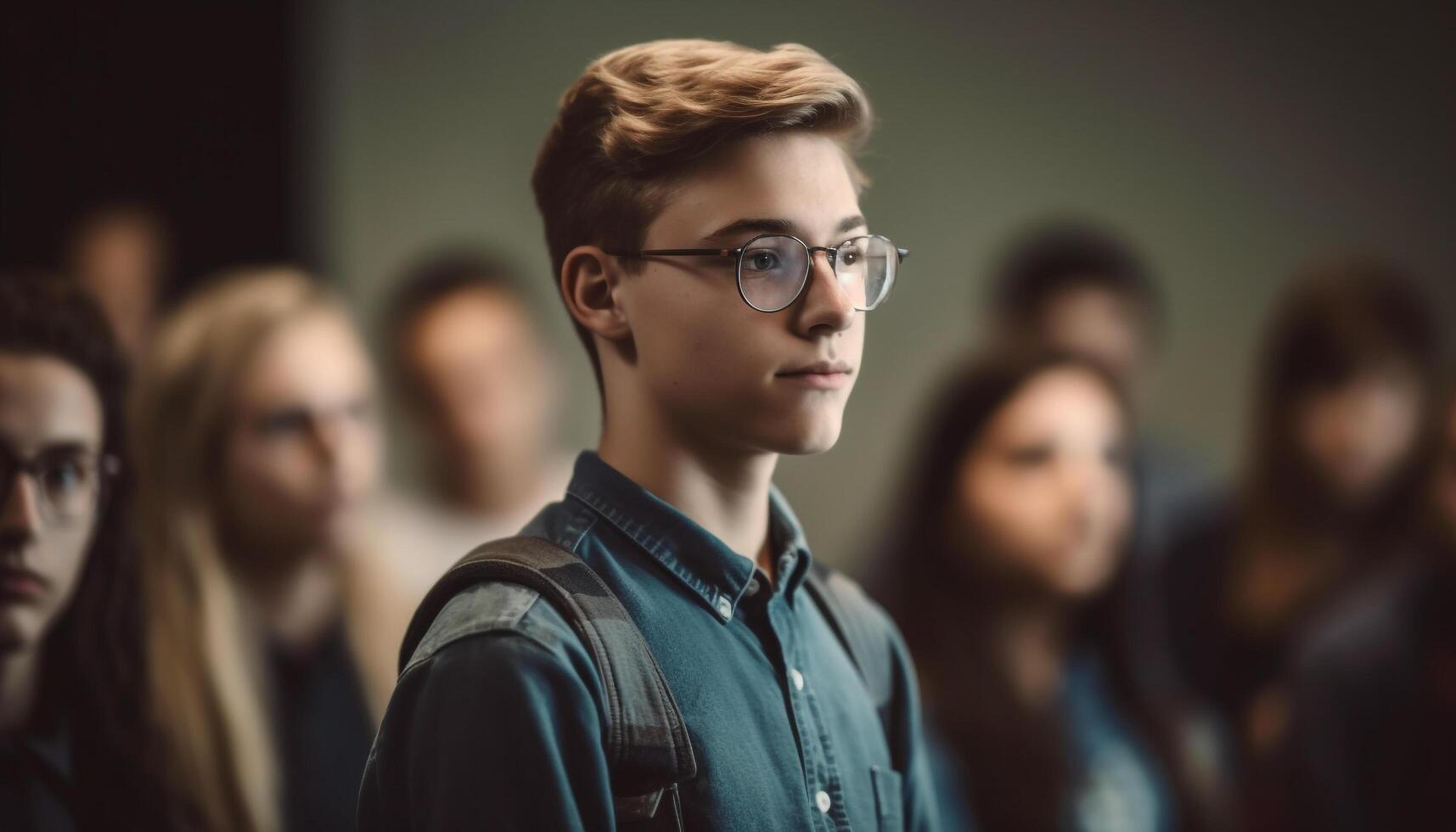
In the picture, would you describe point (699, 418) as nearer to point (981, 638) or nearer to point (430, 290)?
point (981, 638)

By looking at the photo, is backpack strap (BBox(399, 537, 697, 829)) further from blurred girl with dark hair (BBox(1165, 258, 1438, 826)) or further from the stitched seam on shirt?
blurred girl with dark hair (BBox(1165, 258, 1438, 826))

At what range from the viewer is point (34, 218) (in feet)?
11.8

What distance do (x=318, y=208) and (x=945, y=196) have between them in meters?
2.15

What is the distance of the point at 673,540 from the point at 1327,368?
8.30 ft

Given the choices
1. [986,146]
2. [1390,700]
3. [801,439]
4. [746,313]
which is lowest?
[1390,700]

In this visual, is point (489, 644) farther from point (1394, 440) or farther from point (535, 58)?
point (535, 58)

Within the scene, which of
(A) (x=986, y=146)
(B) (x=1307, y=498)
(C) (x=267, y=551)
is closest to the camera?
(C) (x=267, y=551)

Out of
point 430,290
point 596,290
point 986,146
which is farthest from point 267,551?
point 986,146

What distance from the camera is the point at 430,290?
11.8 ft

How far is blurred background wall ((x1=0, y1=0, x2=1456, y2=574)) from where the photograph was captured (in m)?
3.79

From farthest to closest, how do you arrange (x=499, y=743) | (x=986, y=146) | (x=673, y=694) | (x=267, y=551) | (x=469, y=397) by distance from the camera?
(x=986, y=146), (x=469, y=397), (x=267, y=551), (x=673, y=694), (x=499, y=743)

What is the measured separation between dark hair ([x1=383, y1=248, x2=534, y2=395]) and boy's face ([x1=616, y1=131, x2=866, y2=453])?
2450 mm

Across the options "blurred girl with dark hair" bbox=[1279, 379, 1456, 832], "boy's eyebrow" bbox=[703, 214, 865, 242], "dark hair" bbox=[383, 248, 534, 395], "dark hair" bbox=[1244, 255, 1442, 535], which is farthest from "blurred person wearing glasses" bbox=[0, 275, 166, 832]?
"dark hair" bbox=[1244, 255, 1442, 535]

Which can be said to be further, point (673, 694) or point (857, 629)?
point (857, 629)
